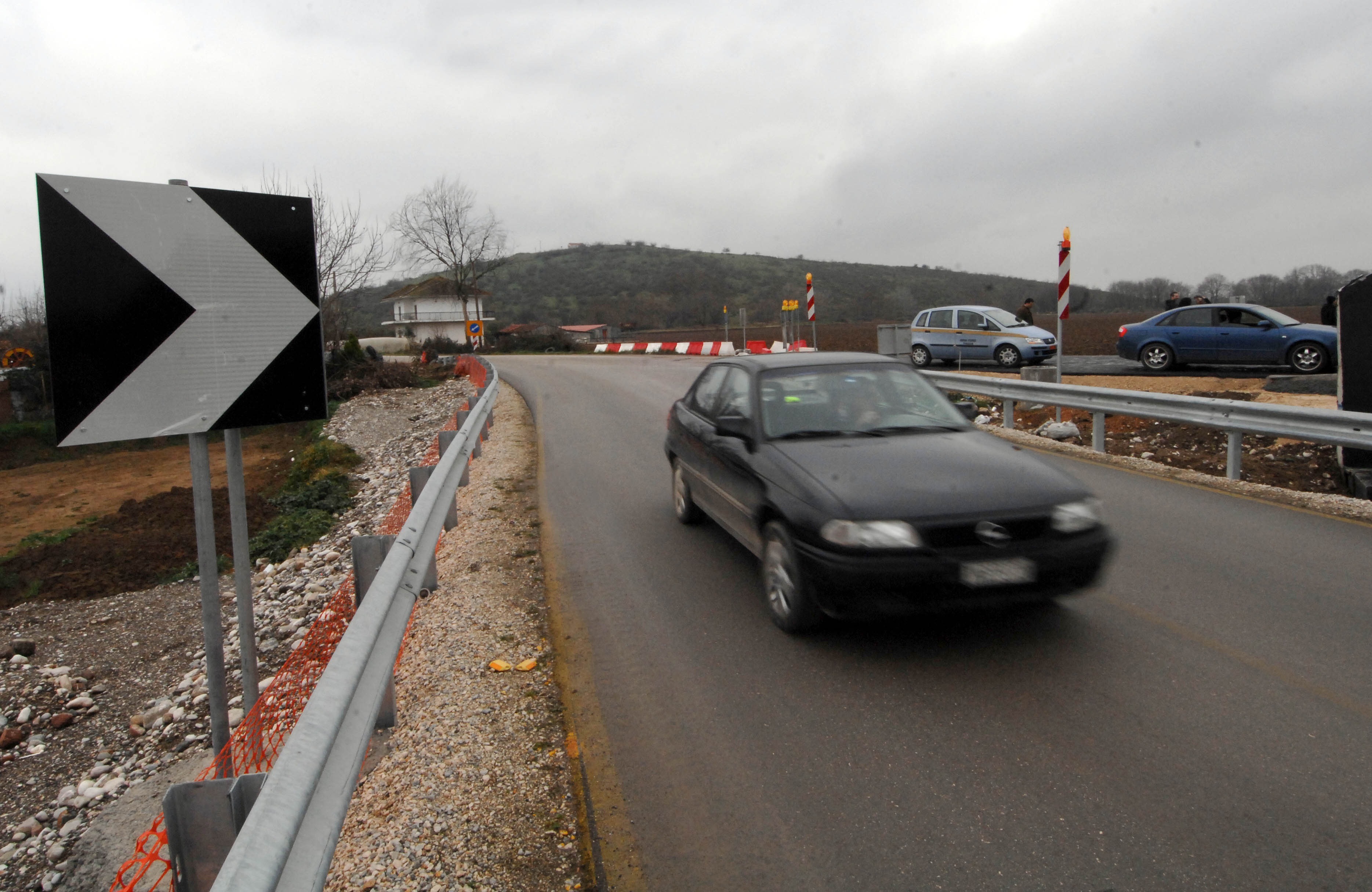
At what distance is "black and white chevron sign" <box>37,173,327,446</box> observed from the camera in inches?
102

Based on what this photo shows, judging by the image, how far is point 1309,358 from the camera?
17.2 m

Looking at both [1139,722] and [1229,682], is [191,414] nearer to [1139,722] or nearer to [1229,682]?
[1139,722]

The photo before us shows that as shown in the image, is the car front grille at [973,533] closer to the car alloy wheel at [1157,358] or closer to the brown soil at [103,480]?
the brown soil at [103,480]

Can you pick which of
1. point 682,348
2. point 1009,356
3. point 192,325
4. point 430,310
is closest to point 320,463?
point 1009,356

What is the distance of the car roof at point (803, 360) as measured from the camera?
6414 mm

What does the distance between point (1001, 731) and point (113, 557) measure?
14.6 meters

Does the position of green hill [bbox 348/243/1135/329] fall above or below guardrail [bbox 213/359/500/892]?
above

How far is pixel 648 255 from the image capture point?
130750 millimetres

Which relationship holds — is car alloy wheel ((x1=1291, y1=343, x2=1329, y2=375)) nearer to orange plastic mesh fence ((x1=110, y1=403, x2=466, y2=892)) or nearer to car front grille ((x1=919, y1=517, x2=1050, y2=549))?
car front grille ((x1=919, y1=517, x2=1050, y2=549))

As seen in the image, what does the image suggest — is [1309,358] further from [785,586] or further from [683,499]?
[785,586]

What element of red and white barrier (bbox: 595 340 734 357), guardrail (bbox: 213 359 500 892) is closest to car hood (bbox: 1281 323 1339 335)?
red and white barrier (bbox: 595 340 734 357)

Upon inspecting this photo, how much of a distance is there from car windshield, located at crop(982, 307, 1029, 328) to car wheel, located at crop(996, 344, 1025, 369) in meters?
0.53

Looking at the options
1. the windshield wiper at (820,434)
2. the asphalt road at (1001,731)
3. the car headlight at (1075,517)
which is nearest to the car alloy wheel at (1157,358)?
the asphalt road at (1001,731)

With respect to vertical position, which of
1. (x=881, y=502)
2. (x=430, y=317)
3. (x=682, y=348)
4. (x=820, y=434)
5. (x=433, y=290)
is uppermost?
(x=433, y=290)
